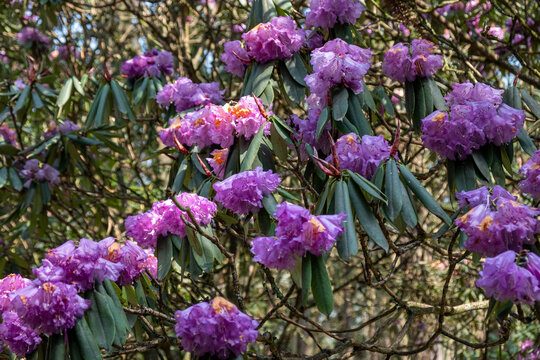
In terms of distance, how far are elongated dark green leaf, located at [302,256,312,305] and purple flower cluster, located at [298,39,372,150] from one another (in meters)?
0.68

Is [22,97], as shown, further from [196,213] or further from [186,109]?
[196,213]

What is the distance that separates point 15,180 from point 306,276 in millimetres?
2586

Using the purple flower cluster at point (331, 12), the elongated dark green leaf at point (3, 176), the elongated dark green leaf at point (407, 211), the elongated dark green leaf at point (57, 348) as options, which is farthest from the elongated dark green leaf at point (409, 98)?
the elongated dark green leaf at point (3, 176)

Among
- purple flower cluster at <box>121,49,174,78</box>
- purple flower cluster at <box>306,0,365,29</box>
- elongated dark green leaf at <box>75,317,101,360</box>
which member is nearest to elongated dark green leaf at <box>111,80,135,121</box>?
purple flower cluster at <box>121,49,174,78</box>

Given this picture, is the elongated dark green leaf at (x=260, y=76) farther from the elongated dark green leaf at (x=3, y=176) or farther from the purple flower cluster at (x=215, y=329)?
the elongated dark green leaf at (x=3, y=176)

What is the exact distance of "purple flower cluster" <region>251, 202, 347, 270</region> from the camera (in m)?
1.41

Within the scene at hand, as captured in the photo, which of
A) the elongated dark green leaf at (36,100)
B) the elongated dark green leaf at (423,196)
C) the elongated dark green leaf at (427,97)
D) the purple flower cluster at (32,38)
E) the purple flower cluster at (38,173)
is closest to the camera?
the elongated dark green leaf at (423,196)

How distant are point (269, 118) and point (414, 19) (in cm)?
108

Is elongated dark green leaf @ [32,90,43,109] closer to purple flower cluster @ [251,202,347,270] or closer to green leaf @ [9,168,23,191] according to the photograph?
green leaf @ [9,168,23,191]

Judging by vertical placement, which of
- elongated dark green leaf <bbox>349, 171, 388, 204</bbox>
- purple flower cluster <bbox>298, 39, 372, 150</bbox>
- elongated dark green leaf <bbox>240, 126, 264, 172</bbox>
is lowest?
elongated dark green leaf <bbox>349, 171, 388, 204</bbox>

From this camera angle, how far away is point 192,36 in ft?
17.1

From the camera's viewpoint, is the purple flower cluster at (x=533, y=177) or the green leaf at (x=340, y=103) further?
the green leaf at (x=340, y=103)

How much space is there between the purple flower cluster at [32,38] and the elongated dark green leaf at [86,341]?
337cm

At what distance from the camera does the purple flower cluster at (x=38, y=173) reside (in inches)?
139
